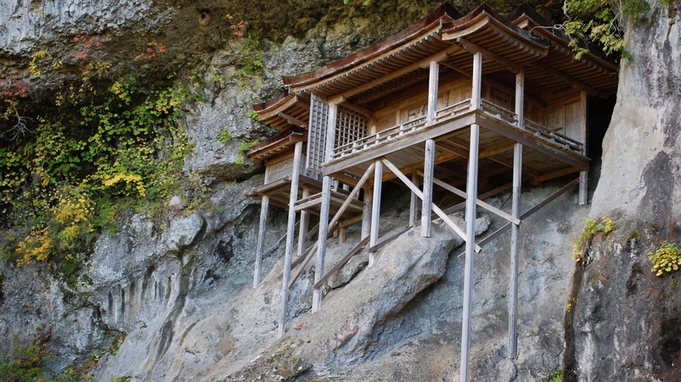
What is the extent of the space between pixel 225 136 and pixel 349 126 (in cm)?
518

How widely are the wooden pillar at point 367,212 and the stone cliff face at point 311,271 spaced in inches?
36.4

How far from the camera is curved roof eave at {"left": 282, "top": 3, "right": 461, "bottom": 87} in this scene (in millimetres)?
15836

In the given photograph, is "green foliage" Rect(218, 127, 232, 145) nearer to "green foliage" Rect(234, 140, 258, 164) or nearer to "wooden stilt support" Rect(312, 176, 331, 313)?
"green foliage" Rect(234, 140, 258, 164)

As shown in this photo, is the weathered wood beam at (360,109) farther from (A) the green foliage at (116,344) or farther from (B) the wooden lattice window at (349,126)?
(A) the green foliage at (116,344)

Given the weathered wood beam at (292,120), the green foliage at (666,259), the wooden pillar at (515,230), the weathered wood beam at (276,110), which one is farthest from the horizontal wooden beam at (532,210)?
the weathered wood beam at (292,120)

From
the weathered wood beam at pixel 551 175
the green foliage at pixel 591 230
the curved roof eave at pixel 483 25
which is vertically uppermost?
the curved roof eave at pixel 483 25

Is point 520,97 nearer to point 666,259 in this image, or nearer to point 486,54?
point 486,54

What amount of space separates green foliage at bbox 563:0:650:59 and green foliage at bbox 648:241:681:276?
386 cm

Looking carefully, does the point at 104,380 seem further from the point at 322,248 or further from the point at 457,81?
the point at 457,81

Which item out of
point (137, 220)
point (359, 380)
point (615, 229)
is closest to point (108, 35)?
point (137, 220)

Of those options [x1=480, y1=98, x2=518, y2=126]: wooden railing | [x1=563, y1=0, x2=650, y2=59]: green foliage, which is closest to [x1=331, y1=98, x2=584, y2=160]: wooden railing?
[x1=480, y1=98, x2=518, y2=126]: wooden railing

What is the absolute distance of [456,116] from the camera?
1572cm

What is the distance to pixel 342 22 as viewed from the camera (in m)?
21.9

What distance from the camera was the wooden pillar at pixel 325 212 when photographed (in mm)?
17750
